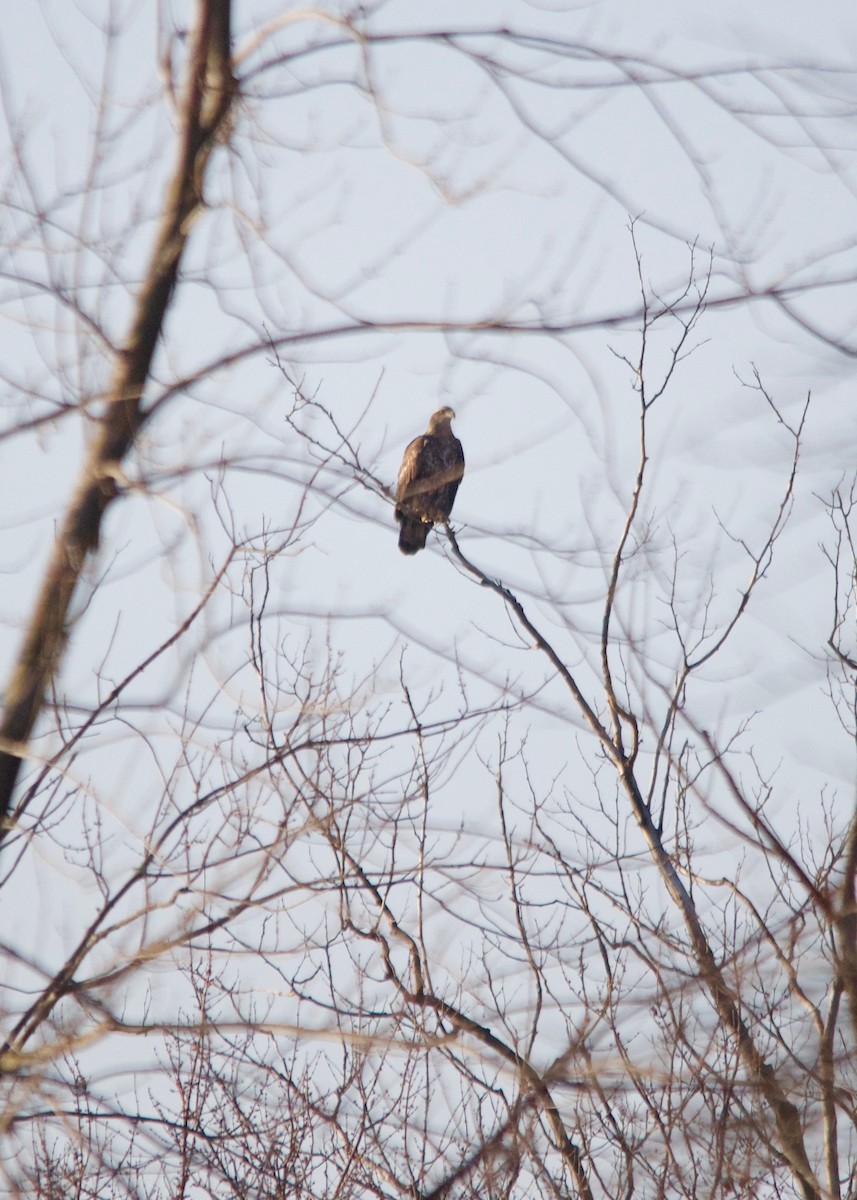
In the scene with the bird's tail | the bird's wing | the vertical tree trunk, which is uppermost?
the bird's wing

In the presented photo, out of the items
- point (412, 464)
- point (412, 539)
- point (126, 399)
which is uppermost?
point (412, 464)

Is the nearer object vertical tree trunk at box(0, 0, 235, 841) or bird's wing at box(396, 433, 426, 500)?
vertical tree trunk at box(0, 0, 235, 841)

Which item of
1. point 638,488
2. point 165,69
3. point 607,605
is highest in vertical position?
point 638,488

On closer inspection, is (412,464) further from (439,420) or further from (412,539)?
(412,539)

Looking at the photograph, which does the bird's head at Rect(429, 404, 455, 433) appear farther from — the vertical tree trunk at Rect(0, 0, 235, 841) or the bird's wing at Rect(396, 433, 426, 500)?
the vertical tree trunk at Rect(0, 0, 235, 841)

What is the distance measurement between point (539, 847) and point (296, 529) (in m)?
2.80

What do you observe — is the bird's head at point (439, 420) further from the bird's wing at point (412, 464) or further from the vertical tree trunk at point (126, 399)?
the vertical tree trunk at point (126, 399)

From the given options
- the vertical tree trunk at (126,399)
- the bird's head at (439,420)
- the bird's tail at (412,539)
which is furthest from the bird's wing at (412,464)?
the vertical tree trunk at (126,399)

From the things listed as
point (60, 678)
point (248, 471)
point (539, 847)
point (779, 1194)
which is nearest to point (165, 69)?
point (248, 471)

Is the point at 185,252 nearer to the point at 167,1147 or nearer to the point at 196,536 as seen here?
the point at 196,536

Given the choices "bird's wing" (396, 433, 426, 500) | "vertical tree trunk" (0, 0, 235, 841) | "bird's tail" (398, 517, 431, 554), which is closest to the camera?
"vertical tree trunk" (0, 0, 235, 841)

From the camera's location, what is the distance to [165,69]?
2.75 metres

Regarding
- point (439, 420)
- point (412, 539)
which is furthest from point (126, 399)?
point (439, 420)

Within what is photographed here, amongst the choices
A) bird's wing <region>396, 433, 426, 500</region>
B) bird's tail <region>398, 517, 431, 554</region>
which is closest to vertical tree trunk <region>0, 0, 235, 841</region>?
bird's tail <region>398, 517, 431, 554</region>
